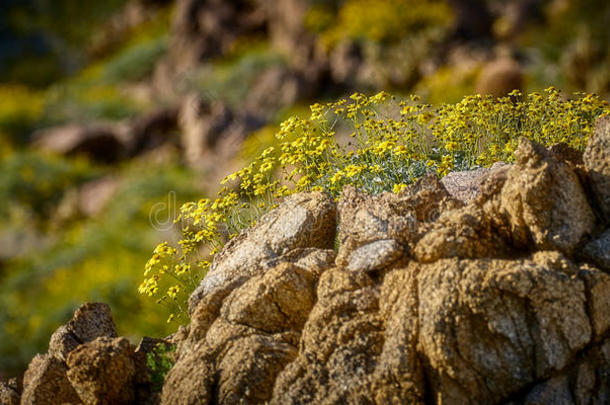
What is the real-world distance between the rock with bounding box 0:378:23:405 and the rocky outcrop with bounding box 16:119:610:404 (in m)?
0.38

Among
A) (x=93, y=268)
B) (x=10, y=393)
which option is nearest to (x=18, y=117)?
(x=93, y=268)

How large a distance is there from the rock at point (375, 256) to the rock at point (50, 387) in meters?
1.96

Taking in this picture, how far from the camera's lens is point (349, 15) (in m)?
20.0

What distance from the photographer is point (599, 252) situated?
3.39m

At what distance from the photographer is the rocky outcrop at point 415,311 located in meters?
3.18

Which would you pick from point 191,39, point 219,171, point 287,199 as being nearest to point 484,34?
point 191,39

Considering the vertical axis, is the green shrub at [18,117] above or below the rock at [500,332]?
above

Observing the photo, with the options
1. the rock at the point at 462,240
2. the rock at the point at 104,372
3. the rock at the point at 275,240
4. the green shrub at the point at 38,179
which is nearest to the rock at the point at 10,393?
the rock at the point at 104,372

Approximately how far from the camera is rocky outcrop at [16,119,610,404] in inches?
125

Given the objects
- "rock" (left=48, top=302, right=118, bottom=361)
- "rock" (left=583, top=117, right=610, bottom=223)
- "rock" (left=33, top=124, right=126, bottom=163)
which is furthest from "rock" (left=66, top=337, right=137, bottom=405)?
"rock" (left=33, top=124, right=126, bottom=163)

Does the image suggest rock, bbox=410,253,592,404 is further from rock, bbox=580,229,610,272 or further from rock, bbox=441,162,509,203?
rock, bbox=441,162,509,203

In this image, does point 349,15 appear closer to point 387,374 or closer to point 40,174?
point 40,174

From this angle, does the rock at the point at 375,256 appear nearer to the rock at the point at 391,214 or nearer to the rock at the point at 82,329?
the rock at the point at 391,214

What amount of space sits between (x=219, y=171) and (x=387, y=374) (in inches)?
365
